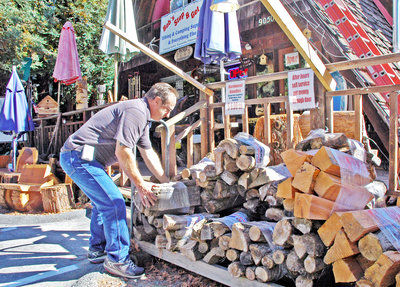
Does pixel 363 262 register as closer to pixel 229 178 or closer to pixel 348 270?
pixel 348 270

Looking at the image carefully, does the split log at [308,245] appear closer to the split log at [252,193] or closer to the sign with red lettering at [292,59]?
the split log at [252,193]

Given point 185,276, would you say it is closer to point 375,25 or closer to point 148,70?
point 375,25

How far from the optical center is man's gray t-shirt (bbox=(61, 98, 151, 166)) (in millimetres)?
3201

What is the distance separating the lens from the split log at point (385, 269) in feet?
6.51

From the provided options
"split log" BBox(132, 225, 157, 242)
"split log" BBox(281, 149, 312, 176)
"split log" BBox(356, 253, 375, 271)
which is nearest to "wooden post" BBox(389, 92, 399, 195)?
"split log" BBox(281, 149, 312, 176)

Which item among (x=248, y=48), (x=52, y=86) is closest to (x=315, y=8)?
(x=248, y=48)

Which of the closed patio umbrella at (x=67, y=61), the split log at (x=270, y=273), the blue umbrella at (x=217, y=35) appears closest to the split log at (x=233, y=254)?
the split log at (x=270, y=273)

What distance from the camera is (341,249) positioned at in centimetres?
223

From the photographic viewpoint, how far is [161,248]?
11.9 ft

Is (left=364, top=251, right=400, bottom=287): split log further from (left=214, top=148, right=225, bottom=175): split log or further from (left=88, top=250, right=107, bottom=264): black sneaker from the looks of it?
(left=88, top=250, right=107, bottom=264): black sneaker

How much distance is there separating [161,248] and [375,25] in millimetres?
6663

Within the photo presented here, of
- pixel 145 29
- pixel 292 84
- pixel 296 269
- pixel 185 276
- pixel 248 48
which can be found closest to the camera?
pixel 296 269

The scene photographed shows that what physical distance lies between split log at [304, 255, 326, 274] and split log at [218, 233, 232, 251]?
2.50 feet

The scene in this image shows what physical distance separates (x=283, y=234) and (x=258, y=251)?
0.99 ft
